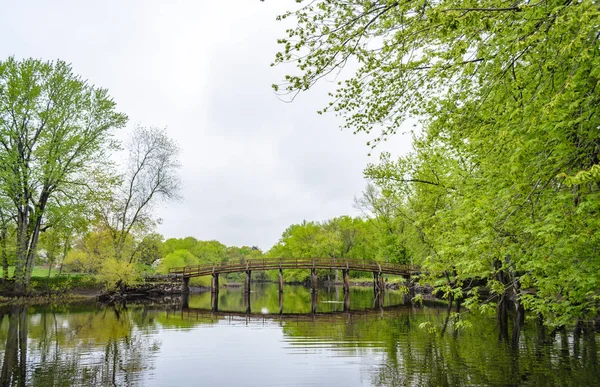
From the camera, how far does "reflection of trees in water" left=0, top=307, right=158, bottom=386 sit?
8727mm

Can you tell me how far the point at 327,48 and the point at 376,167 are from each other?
43.7 feet

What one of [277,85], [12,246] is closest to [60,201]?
[12,246]

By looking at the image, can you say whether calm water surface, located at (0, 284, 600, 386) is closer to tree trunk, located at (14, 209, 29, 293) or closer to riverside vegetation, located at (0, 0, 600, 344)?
riverside vegetation, located at (0, 0, 600, 344)

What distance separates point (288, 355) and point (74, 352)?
6292 mm

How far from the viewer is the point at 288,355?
11.8m

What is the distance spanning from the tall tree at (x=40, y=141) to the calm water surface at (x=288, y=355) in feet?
36.6

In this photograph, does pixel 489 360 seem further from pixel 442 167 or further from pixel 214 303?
pixel 214 303

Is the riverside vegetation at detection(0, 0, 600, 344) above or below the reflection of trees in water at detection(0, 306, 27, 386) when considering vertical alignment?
above

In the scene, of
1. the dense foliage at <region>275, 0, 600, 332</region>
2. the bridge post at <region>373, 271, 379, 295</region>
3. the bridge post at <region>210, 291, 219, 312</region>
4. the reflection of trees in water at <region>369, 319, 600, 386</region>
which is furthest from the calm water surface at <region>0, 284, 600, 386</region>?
the bridge post at <region>373, 271, 379, 295</region>

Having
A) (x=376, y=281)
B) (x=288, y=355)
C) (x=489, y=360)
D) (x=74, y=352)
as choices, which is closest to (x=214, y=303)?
(x=376, y=281)

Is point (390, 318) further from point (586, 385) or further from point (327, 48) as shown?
point (327, 48)

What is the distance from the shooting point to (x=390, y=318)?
66.8 ft

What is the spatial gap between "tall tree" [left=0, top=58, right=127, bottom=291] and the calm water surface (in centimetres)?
1116

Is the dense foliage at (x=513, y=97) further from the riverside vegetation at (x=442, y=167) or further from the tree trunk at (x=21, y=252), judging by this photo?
the tree trunk at (x=21, y=252)
